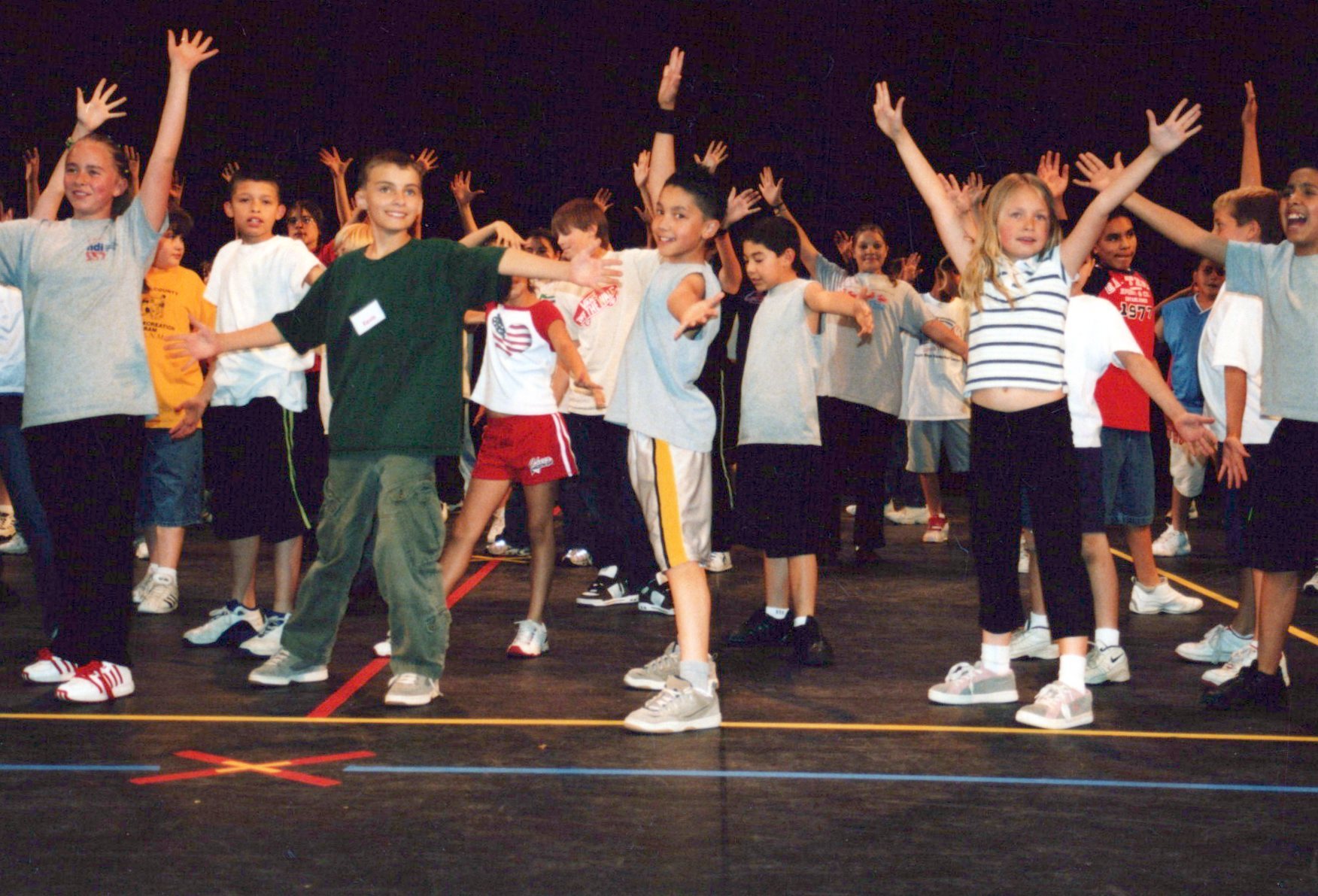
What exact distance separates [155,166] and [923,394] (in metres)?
5.61

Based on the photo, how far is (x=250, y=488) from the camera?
16.2ft

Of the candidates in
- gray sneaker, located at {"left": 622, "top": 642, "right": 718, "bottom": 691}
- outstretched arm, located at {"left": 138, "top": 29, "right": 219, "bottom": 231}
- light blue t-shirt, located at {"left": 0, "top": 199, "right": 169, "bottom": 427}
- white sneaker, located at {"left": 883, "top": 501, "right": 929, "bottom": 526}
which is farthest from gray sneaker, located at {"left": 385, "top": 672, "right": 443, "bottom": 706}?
white sneaker, located at {"left": 883, "top": 501, "right": 929, "bottom": 526}

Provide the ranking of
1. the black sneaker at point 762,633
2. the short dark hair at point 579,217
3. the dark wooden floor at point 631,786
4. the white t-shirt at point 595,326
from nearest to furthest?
the dark wooden floor at point 631,786, the black sneaker at point 762,633, the short dark hair at point 579,217, the white t-shirt at point 595,326

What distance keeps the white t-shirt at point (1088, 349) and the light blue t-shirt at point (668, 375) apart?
1248 millimetres

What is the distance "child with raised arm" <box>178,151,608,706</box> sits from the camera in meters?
4.04

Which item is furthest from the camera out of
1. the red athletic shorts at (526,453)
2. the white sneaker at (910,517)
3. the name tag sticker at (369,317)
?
the white sneaker at (910,517)

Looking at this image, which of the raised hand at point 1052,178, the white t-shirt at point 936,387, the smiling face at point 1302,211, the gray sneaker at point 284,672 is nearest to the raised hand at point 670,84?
the raised hand at point 1052,178

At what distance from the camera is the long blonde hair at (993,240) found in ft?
13.1

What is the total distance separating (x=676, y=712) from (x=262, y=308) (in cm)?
226

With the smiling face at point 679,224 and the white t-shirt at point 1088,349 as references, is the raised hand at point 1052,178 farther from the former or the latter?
the smiling face at point 679,224

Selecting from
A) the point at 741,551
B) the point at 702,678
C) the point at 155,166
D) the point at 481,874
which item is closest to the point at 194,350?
the point at 155,166

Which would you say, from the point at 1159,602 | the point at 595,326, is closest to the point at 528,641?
the point at 595,326

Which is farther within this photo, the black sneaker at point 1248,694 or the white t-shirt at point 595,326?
the white t-shirt at point 595,326

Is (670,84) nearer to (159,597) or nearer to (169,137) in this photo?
(169,137)
